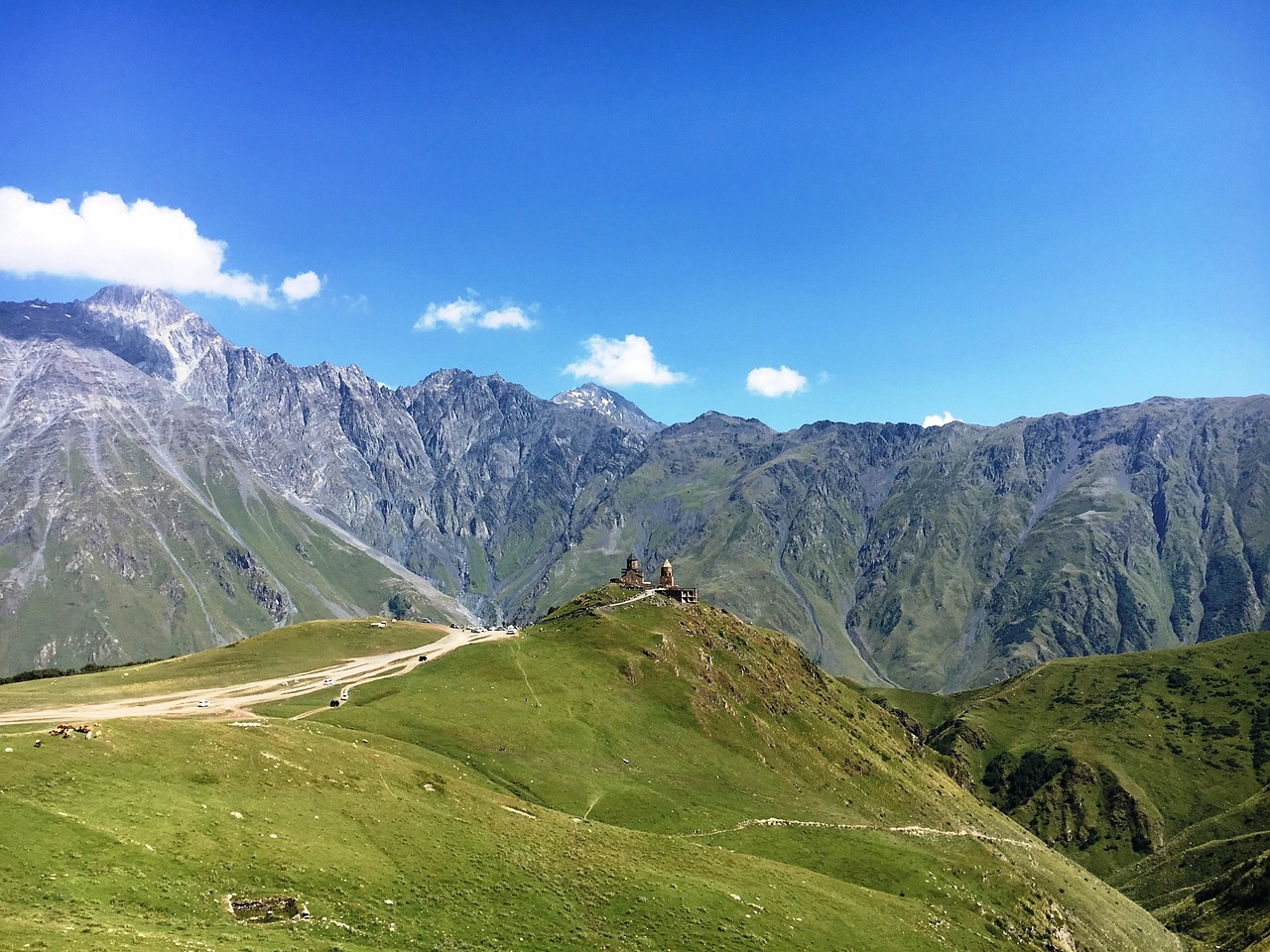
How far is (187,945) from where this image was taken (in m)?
33.6

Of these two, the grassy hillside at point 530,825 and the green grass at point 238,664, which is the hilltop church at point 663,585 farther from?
the green grass at point 238,664

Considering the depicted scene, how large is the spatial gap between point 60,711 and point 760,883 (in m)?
72.3

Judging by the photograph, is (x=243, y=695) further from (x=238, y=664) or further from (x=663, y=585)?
(x=663, y=585)

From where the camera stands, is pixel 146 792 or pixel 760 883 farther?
pixel 760 883

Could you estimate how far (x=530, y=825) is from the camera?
61.8 m

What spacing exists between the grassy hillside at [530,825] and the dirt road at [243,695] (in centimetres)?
535

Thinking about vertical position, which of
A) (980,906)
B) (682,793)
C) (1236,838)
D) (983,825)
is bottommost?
(1236,838)

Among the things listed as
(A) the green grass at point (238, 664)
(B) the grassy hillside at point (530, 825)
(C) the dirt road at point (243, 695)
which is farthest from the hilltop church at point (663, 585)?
(A) the green grass at point (238, 664)

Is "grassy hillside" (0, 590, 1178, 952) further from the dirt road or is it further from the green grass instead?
the dirt road

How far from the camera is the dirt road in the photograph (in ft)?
250

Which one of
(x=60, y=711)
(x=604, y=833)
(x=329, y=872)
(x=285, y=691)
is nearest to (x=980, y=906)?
(x=604, y=833)

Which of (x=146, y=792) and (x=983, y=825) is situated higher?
(x=146, y=792)

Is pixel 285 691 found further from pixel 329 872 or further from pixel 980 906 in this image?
pixel 980 906

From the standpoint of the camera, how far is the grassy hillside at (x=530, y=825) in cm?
4050
